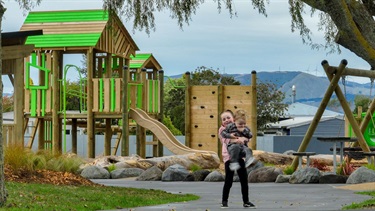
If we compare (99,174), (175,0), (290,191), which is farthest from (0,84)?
(99,174)

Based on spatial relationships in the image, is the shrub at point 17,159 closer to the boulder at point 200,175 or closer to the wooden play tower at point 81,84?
the boulder at point 200,175

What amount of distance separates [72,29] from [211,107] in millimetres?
6152

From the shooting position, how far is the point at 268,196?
17.2 meters

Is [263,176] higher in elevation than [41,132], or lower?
lower

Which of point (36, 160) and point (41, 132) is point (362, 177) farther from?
point (41, 132)

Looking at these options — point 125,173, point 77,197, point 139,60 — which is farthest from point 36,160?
point 139,60

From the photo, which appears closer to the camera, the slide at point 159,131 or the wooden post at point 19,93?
the wooden post at point 19,93

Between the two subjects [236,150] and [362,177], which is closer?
[236,150]

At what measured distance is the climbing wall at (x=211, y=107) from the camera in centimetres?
3325

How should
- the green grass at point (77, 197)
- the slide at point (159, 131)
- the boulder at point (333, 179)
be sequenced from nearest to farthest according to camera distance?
1. the green grass at point (77, 197)
2. the boulder at point (333, 179)
3. the slide at point (159, 131)

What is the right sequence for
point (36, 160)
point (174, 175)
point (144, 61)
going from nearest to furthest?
1. point (36, 160)
2. point (174, 175)
3. point (144, 61)

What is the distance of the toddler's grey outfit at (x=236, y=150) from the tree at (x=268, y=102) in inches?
1764

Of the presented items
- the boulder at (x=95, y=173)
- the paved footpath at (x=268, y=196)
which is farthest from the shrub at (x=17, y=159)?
the boulder at (x=95, y=173)

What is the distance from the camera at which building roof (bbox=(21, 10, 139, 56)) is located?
3331cm
